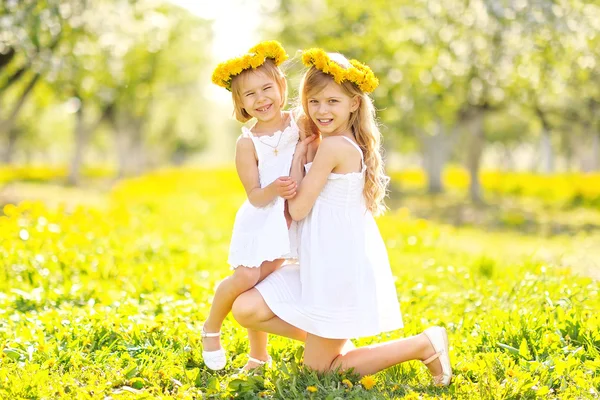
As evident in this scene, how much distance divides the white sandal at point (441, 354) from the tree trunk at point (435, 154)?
1961 cm

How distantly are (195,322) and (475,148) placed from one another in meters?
15.7

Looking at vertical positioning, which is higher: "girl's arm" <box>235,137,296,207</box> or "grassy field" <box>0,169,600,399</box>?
"girl's arm" <box>235,137,296,207</box>

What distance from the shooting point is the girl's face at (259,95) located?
344 cm

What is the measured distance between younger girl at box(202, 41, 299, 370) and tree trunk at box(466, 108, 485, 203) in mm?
15759

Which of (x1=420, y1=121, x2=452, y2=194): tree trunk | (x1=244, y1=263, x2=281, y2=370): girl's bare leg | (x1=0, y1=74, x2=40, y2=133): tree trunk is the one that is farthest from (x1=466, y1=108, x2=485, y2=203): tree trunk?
(x1=244, y1=263, x2=281, y2=370): girl's bare leg

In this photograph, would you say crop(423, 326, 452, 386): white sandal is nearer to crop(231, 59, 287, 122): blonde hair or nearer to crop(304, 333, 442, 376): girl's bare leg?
crop(304, 333, 442, 376): girl's bare leg

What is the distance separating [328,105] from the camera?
135 inches

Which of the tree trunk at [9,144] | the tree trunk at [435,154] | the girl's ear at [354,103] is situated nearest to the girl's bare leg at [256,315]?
the girl's ear at [354,103]

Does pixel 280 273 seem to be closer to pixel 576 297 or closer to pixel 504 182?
pixel 576 297

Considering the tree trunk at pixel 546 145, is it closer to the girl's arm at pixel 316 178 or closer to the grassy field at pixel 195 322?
the grassy field at pixel 195 322

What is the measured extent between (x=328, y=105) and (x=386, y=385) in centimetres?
151

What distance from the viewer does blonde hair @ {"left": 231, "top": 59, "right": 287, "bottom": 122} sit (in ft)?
11.4

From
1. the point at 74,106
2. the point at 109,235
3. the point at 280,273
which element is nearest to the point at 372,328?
the point at 280,273

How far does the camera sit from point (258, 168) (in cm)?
353
